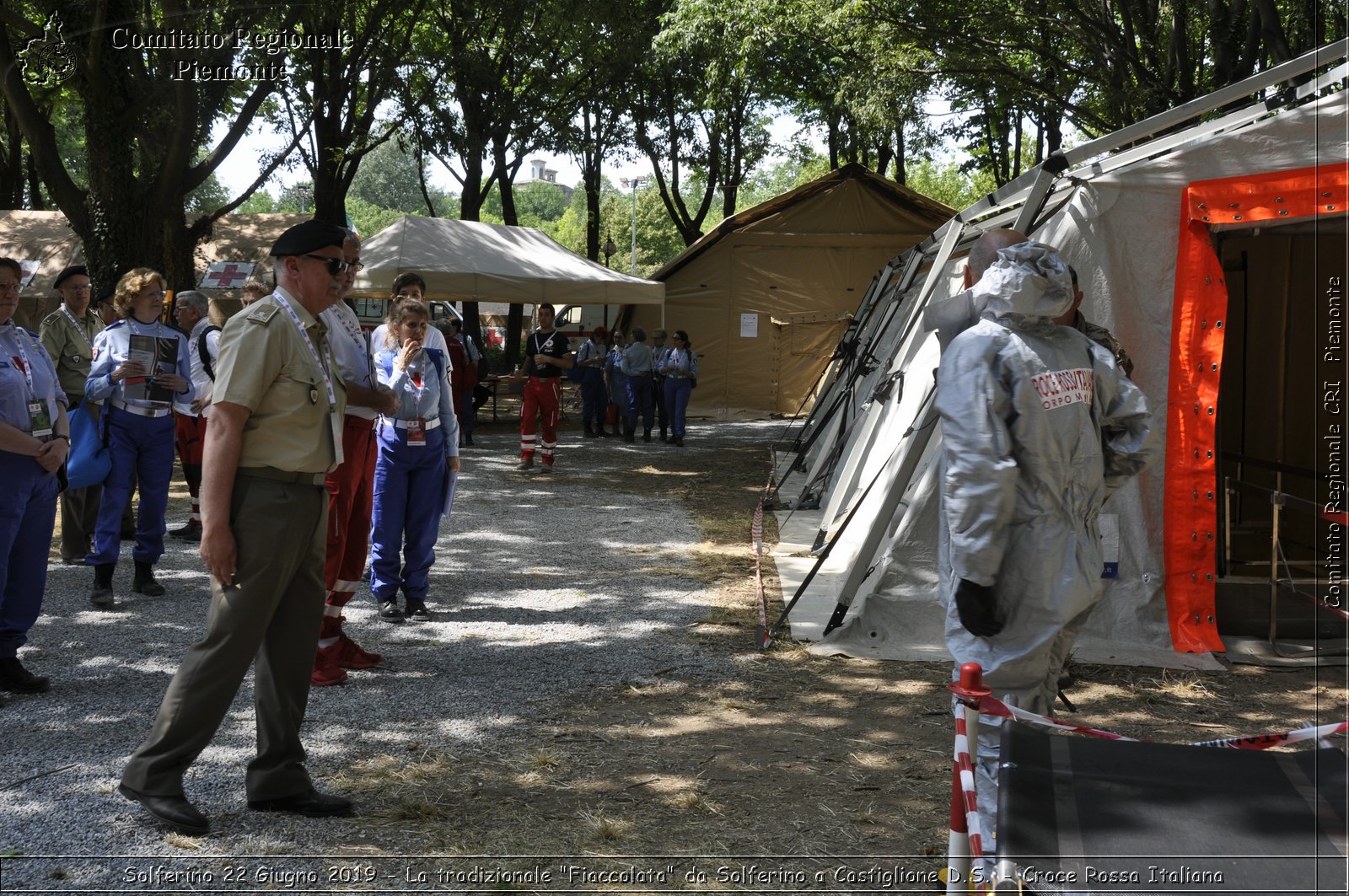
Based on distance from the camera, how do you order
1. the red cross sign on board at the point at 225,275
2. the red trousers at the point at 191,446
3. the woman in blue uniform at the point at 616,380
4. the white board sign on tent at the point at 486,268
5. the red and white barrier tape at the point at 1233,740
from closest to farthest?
the red and white barrier tape at the point at 1233,740 → the red trousers at the point at 191,446 → the white board sign on tent at the point at 486,268 → the woman in blue uniform at the point at 616,380 → the red cross sign on board at the point at 225,275

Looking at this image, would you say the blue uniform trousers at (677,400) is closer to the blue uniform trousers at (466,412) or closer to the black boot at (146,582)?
the blue uniform trousers at (466,412)

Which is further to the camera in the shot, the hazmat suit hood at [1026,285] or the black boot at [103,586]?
the black boot at [103,586]

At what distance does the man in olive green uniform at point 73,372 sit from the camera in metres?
7.45

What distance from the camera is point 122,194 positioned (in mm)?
11781

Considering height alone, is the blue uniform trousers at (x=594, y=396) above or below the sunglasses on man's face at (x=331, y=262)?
below

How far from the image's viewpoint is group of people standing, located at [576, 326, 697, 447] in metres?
18.2

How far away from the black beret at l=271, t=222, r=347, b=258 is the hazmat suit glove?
7.70 ft

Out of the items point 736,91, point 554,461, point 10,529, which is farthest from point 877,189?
point 10,529

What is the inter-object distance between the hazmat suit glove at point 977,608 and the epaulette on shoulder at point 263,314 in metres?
2.35

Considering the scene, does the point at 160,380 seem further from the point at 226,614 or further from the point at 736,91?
the point at 736,91

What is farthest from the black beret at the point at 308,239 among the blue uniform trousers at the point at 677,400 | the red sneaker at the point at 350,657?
the blue uniform trousers at the point at 677,400

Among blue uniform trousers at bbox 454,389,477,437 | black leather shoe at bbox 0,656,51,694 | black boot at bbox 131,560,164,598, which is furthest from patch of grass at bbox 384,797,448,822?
blue uniform trousers at bbox 454,389,477,437

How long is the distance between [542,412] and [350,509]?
8.64 meters

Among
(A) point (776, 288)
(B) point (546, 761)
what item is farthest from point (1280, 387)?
(A) point (776, 288)
